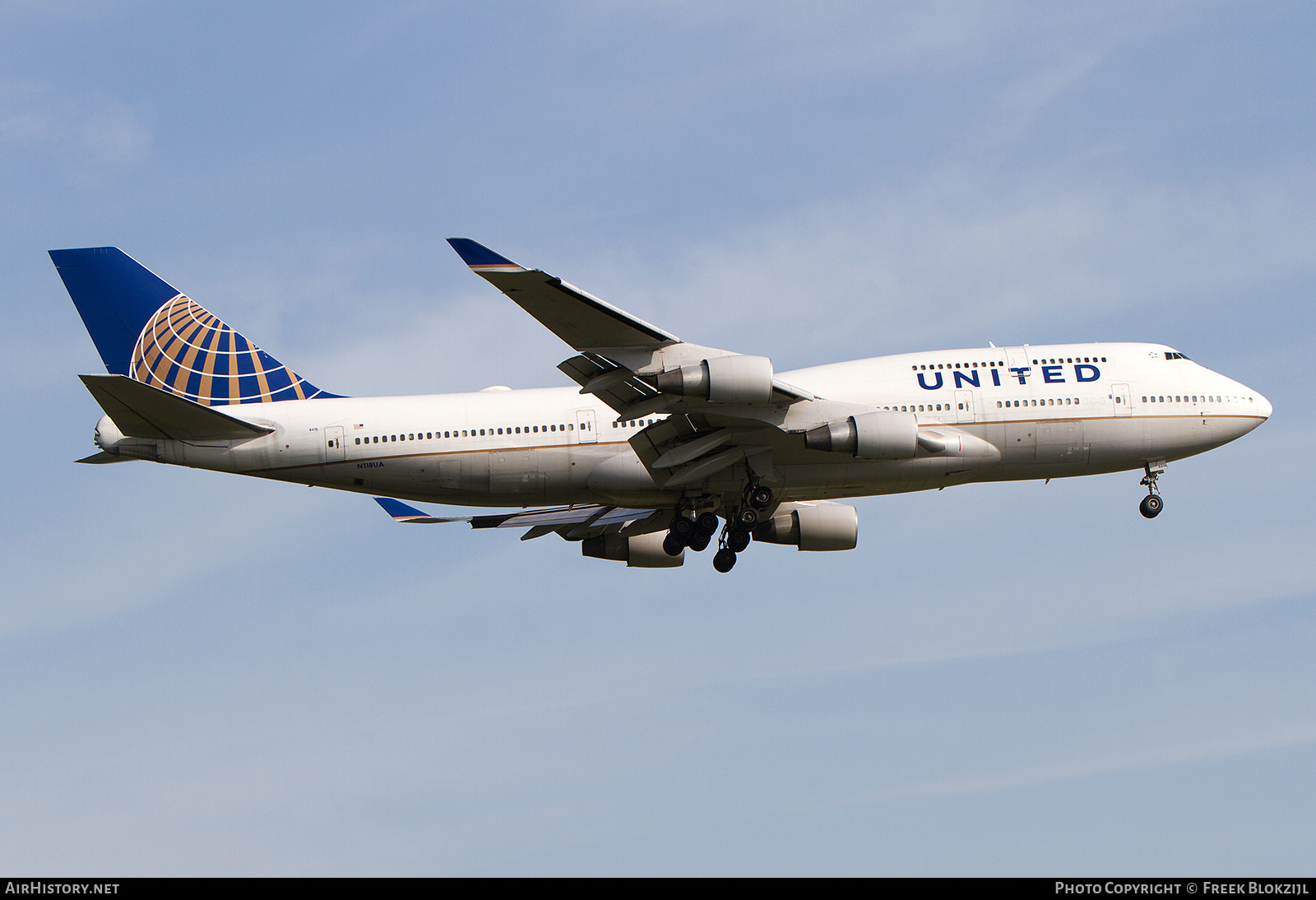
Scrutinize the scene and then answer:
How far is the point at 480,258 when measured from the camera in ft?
79.9

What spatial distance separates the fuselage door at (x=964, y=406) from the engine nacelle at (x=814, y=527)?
5.70 metres

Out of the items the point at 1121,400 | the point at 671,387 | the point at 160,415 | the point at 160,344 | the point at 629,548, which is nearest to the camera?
the point at 671,387

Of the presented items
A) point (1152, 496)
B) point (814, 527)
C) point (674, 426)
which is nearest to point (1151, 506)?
point (1152, 496)

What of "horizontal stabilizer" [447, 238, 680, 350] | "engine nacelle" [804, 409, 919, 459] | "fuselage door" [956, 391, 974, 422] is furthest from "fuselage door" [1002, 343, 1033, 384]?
"horizontal stabilizer" [447, 238, 680, 350]

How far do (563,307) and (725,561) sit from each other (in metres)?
10.6

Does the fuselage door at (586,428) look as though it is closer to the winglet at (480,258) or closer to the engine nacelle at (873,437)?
the engine nacelle at (873,437)

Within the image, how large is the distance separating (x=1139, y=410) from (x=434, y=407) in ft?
60.4

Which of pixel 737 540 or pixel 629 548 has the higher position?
pixel 629 548

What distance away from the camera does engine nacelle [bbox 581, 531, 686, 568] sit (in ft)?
128

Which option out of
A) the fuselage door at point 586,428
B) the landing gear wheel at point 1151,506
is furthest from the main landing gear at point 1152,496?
the fuselage door at point 586,428

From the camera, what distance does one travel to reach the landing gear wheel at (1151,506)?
3456 centimetres

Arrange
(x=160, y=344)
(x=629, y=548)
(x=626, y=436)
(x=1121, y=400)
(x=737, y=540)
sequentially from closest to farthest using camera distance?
(x=626, y=436)
(x=737, y=540)
(x=1121, y=400)
(x=160, y=344)
(x=629, y=548)

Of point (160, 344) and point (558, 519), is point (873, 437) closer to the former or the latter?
point (558, 519)

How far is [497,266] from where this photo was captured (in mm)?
24516
